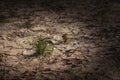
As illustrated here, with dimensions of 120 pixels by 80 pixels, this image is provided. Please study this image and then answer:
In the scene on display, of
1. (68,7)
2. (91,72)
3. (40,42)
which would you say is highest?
(68,7)

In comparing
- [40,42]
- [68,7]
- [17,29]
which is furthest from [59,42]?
[68,7]

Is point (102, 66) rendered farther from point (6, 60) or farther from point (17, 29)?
point (17, 29)

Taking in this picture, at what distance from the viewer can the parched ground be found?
2.33 metres

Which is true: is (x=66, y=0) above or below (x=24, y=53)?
above

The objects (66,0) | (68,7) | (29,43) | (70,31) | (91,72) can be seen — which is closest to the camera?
(91,72)

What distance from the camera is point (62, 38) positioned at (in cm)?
288

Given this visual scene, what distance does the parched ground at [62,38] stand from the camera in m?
2.33

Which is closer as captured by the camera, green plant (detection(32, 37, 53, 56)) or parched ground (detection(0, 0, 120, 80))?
parched ground (detection(0, 0, 120, 80))

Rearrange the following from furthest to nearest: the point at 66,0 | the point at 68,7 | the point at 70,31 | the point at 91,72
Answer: the point at 66,0 → the point at 68,7 → the point at 70,31 → the point at 91,72

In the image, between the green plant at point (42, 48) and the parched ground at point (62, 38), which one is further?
the green plant at point (42, 48)

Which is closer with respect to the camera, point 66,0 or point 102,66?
point 102,66

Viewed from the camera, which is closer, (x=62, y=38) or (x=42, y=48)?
(x=42, y=48)

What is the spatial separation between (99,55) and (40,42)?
644mm

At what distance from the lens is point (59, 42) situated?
2801 millimetres
